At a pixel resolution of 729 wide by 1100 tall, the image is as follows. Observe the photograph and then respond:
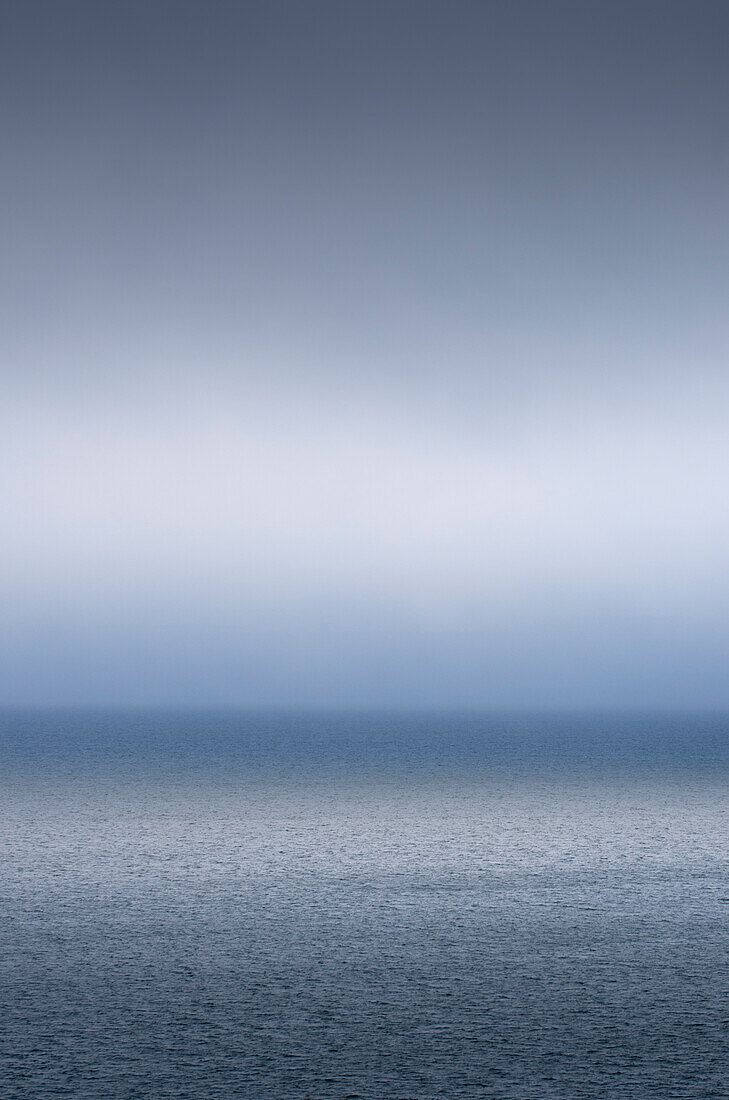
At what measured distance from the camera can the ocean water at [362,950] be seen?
8.70 meters

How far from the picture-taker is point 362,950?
41.0 ft

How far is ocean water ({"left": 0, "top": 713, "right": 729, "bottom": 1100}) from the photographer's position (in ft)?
28.6

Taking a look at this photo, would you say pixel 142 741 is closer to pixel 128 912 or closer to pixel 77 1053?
pixel 128 912

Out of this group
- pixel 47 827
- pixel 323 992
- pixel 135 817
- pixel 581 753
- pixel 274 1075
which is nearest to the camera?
pixel 274 1075

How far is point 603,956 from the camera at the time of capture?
12.3 m

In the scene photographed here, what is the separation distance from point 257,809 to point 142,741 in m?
44.0

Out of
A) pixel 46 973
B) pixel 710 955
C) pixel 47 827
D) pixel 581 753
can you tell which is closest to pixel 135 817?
A: pixel 47 827

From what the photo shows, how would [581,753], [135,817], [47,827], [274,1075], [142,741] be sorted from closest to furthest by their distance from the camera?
[274,1075], [47,827], [135,817], [581,753], [142,741]

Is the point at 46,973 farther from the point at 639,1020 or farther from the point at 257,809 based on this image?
the point at 257,809

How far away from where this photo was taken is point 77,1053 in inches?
353

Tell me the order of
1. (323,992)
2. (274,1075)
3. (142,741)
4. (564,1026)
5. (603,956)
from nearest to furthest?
(274,1075) → (564,1026) → (323,992) → (603,956) → (142,741)

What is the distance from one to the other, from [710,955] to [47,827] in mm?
15144

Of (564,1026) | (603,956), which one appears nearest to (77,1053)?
(564,1026)

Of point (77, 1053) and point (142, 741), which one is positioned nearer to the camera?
point (77, 1053)
